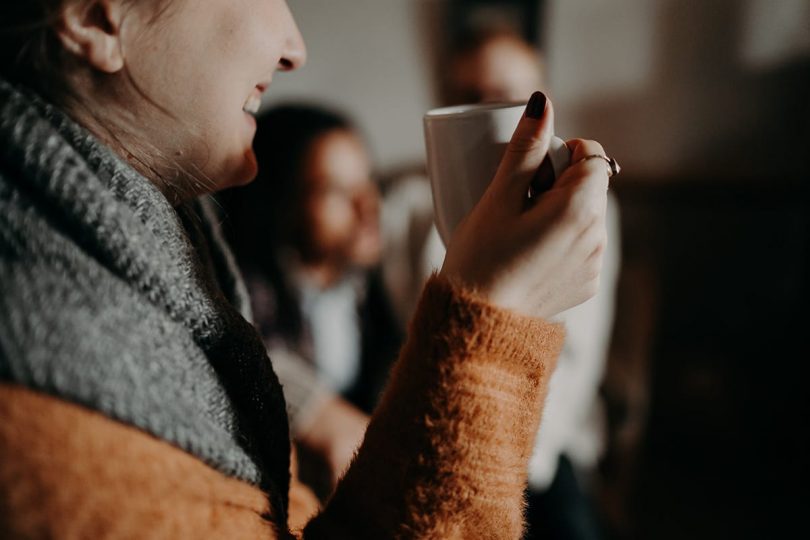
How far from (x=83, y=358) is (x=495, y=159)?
1.11 feet

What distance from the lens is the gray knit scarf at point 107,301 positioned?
359 mm

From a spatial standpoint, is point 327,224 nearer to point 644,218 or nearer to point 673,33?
point 644,218

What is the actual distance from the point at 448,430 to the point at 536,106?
0.25m

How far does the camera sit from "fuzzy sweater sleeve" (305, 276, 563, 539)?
1.41ft

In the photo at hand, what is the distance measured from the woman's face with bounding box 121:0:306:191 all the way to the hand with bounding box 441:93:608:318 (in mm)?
210

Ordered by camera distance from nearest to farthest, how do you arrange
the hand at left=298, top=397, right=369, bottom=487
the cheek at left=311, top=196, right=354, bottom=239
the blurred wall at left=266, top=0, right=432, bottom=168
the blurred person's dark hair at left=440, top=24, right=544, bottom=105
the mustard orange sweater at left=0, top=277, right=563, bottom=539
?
the mustard orange sweater at left=0, top=277, right=563, bottom=539, the hand at left=298, top=397, right=369, bottom=487, the blurred person's dark hair at left=440, top=24, right=544, bottom=105, the cheek at left=311, top=196, right=354, bottom=239, the blurred wall at left=266, top=0, right=432, bottom=168

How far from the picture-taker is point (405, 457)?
44 centimetres

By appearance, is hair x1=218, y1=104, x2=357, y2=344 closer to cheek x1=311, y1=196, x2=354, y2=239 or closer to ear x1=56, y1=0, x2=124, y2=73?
cheek x1=311, y1=196, x2=354, y2=239

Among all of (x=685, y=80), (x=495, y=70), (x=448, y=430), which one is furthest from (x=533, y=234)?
(x=685, y=80)

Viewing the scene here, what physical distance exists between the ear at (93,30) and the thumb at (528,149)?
0.99ft

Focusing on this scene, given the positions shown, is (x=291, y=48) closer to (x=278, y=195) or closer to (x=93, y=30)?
(x=93, y=30)

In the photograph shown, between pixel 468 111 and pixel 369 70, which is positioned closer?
pixel 468 111

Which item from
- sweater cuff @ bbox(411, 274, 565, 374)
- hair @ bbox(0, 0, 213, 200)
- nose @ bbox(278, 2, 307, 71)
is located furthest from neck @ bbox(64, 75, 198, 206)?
sweater cuff @ bbox(411, 274, 565, 374)

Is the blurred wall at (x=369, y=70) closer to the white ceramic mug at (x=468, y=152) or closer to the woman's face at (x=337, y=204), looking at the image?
the woman's face at (x=337, y=204)
